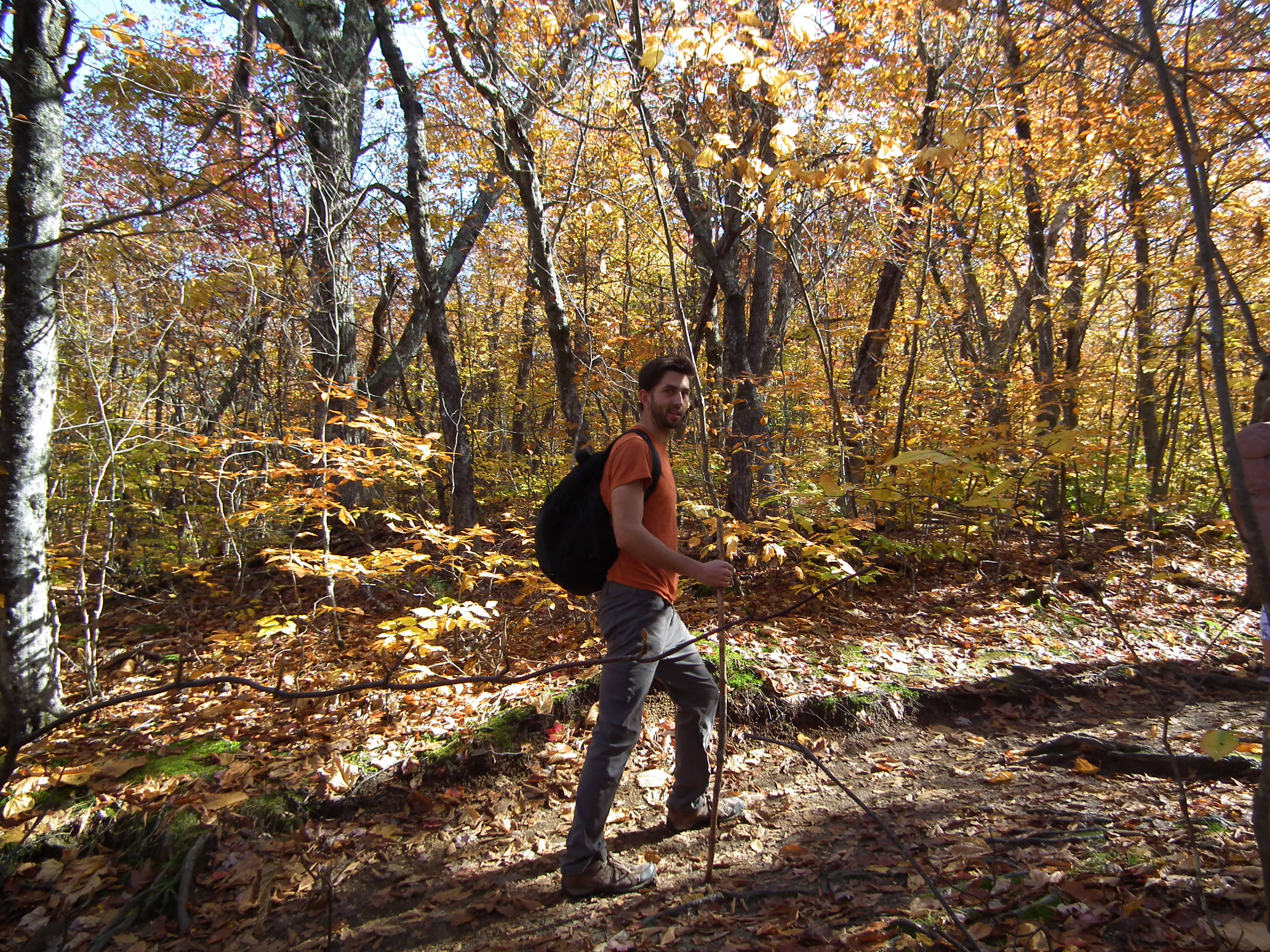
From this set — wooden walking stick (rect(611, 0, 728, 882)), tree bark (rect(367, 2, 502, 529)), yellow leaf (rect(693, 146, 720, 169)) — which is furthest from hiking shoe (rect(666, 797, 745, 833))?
tree bark (rect(367, 2, 502, 529))

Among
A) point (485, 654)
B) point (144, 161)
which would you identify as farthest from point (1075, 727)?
point (144, 161)

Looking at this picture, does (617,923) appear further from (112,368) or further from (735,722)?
(112,368)

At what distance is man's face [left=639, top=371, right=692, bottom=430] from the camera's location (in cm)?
280

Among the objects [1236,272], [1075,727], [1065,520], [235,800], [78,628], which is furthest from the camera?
[1065,520]

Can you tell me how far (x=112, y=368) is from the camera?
6219mm

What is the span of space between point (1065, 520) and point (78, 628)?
937cm

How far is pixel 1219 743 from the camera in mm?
1593

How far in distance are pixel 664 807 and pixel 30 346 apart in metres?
4.39

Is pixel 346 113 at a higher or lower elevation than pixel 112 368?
higher

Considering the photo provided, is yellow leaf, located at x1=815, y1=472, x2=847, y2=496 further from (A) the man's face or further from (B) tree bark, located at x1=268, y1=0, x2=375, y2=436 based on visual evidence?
(B) tree bark, located at x1=268, y1=0, x2=375, y2=436

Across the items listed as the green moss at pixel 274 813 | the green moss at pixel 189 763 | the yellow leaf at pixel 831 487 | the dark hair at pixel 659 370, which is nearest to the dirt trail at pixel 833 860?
the green moss at pixel 274 813

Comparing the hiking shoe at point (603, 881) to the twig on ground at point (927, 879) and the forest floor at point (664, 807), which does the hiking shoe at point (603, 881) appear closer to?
the forest floor at point (664, 807)

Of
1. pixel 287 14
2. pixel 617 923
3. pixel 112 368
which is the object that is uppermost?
pixel 287 14

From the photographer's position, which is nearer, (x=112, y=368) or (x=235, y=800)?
(x=235, y=800)
